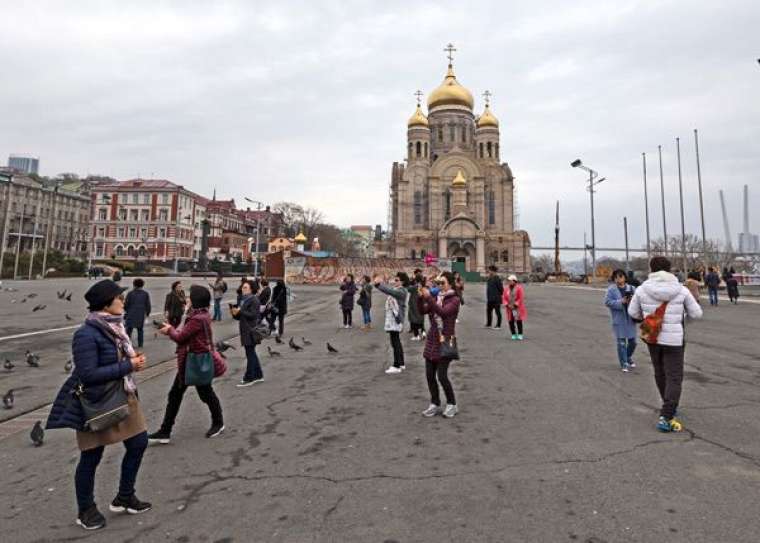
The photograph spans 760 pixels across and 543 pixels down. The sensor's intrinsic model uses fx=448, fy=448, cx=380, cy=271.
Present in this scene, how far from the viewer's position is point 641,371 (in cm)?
740

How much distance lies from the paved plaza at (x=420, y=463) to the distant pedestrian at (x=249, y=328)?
12.2 inches

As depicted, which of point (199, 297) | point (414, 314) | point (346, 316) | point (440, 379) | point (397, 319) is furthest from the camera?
point (346, 316)

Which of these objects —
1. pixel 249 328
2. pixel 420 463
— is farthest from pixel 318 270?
pixel 420 463

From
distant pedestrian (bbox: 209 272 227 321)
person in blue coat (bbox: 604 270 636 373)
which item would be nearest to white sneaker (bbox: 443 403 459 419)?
person in blue coat (bbox: 604 270 636 373)

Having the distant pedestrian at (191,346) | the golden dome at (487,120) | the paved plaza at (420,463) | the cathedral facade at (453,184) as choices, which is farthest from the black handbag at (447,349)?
the golden dome at (487,120)

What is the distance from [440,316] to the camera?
17.0 ft

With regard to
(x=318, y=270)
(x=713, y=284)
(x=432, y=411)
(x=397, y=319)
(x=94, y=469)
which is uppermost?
(x=318, y=270)

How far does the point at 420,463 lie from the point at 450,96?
2850 inches

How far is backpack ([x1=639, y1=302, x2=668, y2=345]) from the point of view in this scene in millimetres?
4643

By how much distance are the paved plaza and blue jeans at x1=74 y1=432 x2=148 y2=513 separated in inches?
7.7

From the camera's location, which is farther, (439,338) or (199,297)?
(439,338)

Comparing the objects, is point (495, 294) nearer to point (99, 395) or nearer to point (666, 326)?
point (666, 326)

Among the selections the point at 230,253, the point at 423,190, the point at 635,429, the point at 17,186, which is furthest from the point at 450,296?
the point at 17,186

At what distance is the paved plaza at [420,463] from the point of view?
297 centimetres
